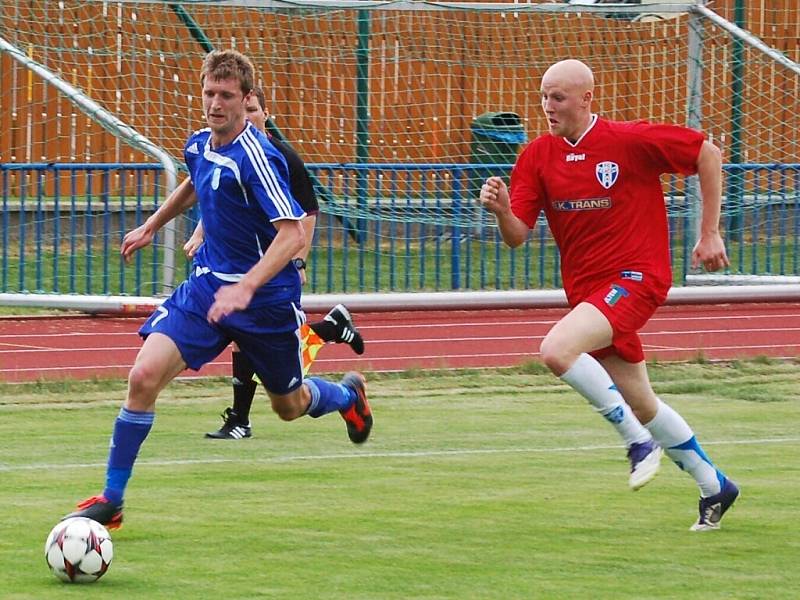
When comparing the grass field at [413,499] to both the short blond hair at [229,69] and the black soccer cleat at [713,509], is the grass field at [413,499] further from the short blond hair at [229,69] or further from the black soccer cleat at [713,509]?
the short blond hair at [229,69]

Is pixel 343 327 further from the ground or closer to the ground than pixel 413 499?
further from the ground

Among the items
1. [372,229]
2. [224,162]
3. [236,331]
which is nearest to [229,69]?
[224,162]

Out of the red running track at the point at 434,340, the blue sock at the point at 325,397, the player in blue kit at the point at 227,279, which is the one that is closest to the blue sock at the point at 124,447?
the player in blue kit at the point at 227,279

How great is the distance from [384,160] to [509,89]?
5.42 feet

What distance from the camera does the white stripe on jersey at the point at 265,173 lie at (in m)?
6.54

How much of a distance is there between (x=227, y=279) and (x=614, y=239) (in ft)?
5.18

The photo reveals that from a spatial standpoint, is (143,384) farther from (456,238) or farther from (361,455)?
(456,238)

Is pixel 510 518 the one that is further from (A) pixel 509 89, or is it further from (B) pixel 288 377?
(A) pixel 509 89

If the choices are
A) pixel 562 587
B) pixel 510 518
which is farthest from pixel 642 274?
pixel 562 587

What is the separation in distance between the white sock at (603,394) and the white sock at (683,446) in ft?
0.20

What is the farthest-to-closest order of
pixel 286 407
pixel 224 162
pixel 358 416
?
pixel 358 416, pixel 286 407, pixel 224 162

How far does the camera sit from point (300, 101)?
17578 mm

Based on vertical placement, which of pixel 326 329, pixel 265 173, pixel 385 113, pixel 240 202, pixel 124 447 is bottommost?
pixel 124 447

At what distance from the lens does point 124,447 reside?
256 inches
